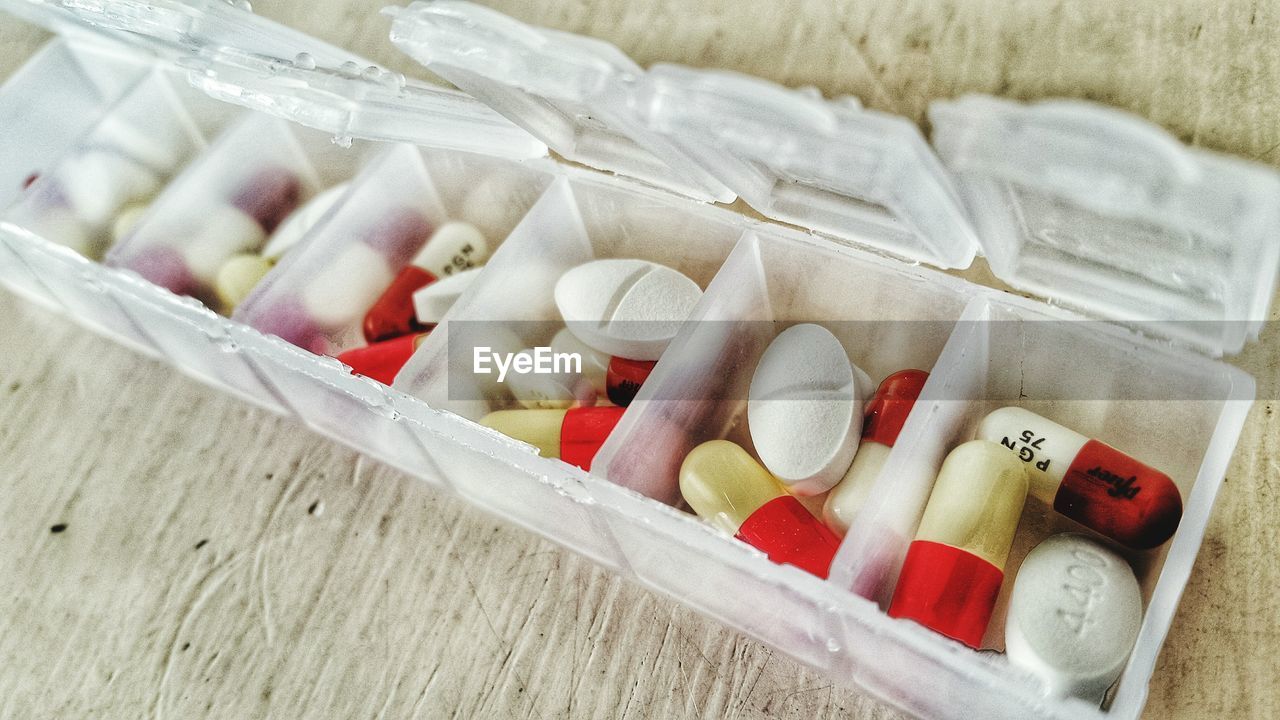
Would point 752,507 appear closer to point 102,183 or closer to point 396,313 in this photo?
point 396,313

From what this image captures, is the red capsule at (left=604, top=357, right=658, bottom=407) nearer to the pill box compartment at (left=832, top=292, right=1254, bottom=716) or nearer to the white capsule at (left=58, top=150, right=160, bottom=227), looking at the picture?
the pill box compartment at (left=832, top=292, right=1254, bottom=716)

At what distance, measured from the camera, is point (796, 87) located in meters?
1.07

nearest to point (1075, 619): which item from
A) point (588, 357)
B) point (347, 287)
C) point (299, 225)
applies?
point (588, 357)

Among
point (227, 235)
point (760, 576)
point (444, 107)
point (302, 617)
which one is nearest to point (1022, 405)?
point (760, 576)

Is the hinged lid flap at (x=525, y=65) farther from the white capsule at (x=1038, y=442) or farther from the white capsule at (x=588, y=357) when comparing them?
the white capsule at (x=1038, y=442)

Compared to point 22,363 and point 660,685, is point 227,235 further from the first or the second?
point 660,685

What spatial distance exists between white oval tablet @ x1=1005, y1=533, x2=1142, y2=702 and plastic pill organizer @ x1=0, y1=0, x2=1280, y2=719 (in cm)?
3

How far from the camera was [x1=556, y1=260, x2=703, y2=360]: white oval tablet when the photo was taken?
0.89 metres

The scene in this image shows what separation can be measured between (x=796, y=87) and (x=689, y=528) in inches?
23.2

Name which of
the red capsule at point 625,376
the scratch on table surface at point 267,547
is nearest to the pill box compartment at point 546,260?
the red capsule at point 625,376

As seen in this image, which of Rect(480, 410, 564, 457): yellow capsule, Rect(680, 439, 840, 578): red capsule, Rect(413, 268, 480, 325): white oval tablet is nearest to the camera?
Rect(680, 439, 840, 578): red capsule

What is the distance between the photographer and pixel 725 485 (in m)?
0.81

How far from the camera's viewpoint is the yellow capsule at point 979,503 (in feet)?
2.40

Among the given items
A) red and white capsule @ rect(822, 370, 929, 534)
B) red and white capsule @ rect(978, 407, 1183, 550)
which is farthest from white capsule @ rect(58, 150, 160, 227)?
red and white capsule @ rect(978, 407, 1183, 550)
